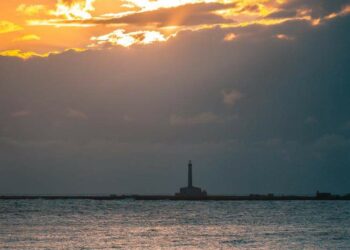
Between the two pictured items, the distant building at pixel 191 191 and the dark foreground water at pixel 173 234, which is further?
the distant building at pixel 191 191

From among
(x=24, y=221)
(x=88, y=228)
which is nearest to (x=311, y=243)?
(x=88, y=228)

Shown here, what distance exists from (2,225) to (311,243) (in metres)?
29.7

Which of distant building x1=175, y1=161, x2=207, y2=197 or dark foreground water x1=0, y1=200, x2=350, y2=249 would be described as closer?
dark foreground water x1=0, y1=200, x2=350, y2=249

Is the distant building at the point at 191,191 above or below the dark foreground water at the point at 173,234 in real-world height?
above

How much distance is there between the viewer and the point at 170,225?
7231 centimetres

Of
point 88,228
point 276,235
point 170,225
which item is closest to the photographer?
point 276,235

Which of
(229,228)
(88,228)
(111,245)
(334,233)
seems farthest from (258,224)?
(111,245)

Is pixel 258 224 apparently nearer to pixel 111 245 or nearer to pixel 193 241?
pixel 193 241

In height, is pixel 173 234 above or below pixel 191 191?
below

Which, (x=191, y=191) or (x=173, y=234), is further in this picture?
(x=191, y=191)

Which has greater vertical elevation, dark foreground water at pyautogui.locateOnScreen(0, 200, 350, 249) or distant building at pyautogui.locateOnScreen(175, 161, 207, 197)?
distant building at pyautogui.locateOnScreen(175, 161, 207, 197)

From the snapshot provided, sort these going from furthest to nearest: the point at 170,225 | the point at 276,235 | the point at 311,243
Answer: the point at 170,225
the point at 276,235
the point at 311,243

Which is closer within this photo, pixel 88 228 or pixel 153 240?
pixel 153 240

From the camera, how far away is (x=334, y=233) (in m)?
63.7
